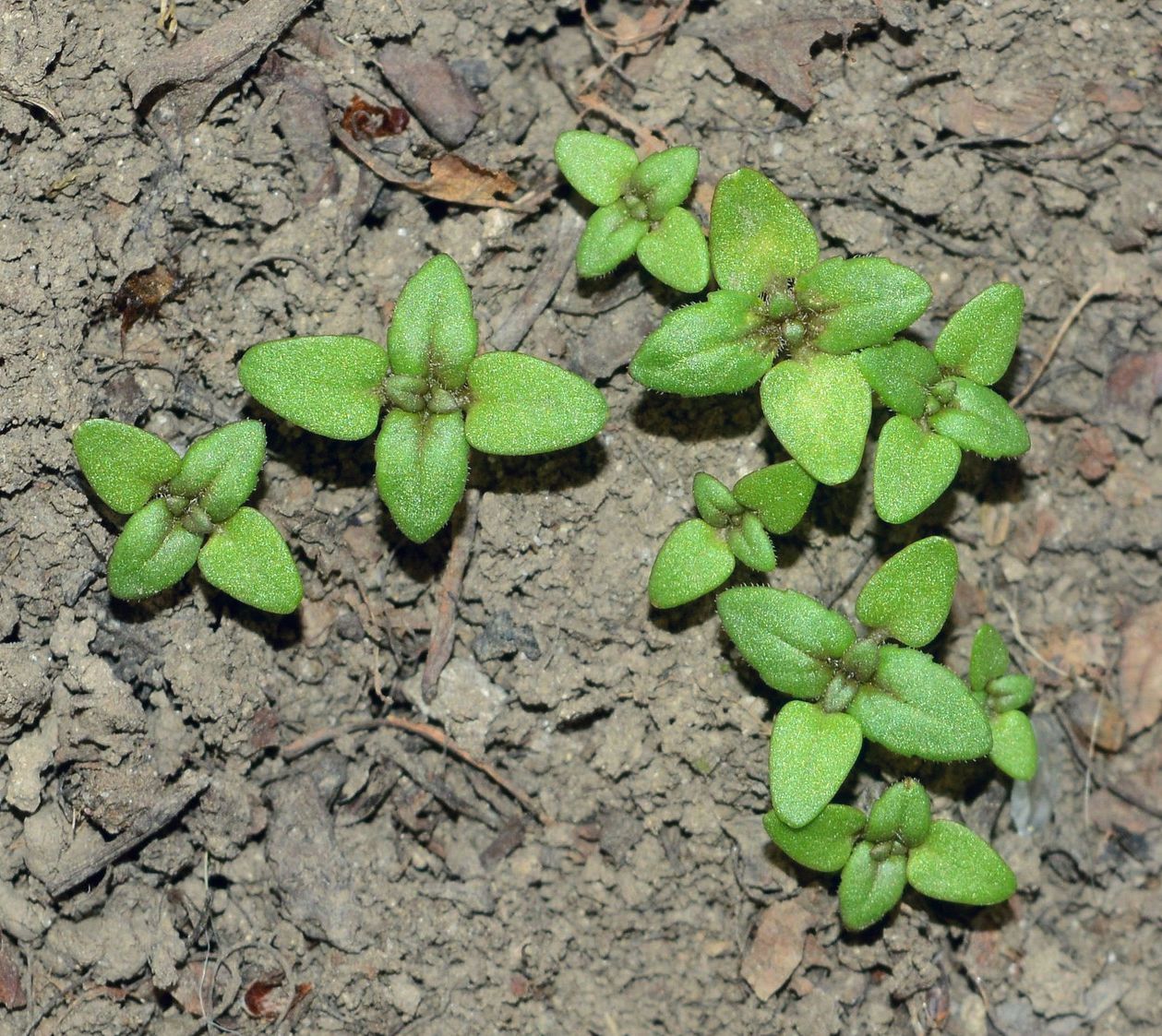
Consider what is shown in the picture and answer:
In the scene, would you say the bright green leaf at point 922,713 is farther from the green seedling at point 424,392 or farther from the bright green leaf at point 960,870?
the green seedling at point 424,392

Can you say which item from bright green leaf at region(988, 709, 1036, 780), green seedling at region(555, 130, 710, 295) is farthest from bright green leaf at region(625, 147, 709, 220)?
bright green leaf at region(988, 709, 1036, 780)

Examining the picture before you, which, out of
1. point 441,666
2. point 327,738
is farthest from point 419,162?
point 327,738

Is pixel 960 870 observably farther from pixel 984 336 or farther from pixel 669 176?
pixel 669 176

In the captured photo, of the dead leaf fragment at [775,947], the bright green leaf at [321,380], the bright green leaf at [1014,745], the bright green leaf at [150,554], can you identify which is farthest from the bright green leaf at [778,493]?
the bright green leaf at [150,554]

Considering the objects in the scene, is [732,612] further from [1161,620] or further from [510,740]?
[1161,620]

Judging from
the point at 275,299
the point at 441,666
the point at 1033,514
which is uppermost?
the point at 275,299

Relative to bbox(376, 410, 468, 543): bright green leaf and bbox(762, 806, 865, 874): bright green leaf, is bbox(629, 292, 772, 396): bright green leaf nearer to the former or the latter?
bbox(376, 410, 468, 543): bright green leaf

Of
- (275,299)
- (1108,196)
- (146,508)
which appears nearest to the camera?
(146,508)
